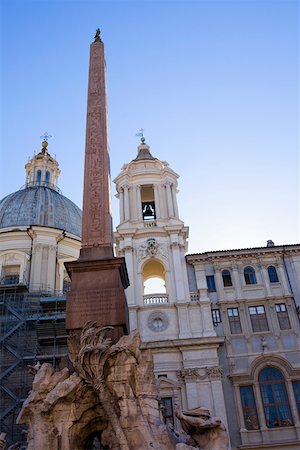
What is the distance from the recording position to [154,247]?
2678 centimetres

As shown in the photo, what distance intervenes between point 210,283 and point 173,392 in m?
6.50

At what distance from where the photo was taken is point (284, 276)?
25.9 meters

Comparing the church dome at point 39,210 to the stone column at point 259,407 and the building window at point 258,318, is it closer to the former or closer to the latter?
the building window at point 258,318

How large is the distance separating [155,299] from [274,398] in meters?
7.77

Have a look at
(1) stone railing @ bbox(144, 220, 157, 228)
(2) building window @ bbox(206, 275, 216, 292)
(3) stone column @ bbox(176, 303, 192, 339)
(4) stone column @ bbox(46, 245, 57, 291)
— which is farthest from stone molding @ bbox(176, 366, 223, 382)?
(4) stone column @ bbox(46, 245, 57, 291)

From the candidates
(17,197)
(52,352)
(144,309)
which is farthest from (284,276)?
(17,197)

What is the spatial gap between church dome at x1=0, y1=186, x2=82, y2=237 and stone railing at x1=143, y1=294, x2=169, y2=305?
10.4m

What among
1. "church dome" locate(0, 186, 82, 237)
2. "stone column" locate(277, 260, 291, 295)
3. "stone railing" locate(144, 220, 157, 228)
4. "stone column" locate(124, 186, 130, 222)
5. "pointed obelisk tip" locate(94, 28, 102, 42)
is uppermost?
"church dome" locate(0, 186, 82, 237)

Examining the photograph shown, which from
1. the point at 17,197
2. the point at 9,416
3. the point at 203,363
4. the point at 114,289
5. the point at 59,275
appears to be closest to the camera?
the point at 114,289

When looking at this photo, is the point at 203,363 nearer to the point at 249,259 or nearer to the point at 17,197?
the point at 249,259

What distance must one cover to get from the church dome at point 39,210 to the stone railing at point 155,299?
10351 millimetres

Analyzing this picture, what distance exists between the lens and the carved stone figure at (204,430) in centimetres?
899

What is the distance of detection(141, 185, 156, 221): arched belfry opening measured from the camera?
2958cm

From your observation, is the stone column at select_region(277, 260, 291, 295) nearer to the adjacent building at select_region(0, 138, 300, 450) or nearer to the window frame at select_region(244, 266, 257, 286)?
the adjacent building at select_region(0, 138, 300, 450)
